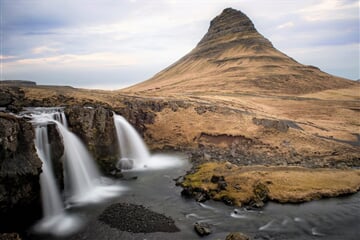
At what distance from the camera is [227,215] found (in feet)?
70.5

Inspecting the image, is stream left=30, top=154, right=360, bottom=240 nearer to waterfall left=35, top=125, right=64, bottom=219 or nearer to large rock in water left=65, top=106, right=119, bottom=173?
waterfall left=35, top=125, right=64, bottom=219

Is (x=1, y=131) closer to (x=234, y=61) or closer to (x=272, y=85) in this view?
(x=272, y=85)

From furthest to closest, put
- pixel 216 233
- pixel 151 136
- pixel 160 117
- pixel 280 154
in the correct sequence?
pixel 160 117, pixel 151 136, pixel 280 154, pixel 216 233

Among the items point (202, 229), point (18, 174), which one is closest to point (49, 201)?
point (18, 174)

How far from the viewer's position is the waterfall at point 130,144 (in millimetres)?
35625

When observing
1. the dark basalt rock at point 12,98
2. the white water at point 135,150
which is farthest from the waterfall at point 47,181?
the white water at point 135,150

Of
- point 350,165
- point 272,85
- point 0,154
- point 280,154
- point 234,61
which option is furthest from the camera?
point 234,61

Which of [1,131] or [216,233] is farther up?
[1,131]

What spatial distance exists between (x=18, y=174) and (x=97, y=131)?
12.2 meters

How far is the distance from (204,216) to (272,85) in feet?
232

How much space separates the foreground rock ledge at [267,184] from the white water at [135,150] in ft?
21.9

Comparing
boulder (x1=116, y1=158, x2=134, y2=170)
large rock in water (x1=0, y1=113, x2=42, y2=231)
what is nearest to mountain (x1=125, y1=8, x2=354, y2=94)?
boulder (x1=116, y1=158, x2=134, y2=170)

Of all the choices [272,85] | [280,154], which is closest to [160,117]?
[280,154]

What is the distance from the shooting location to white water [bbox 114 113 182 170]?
3459 cm
